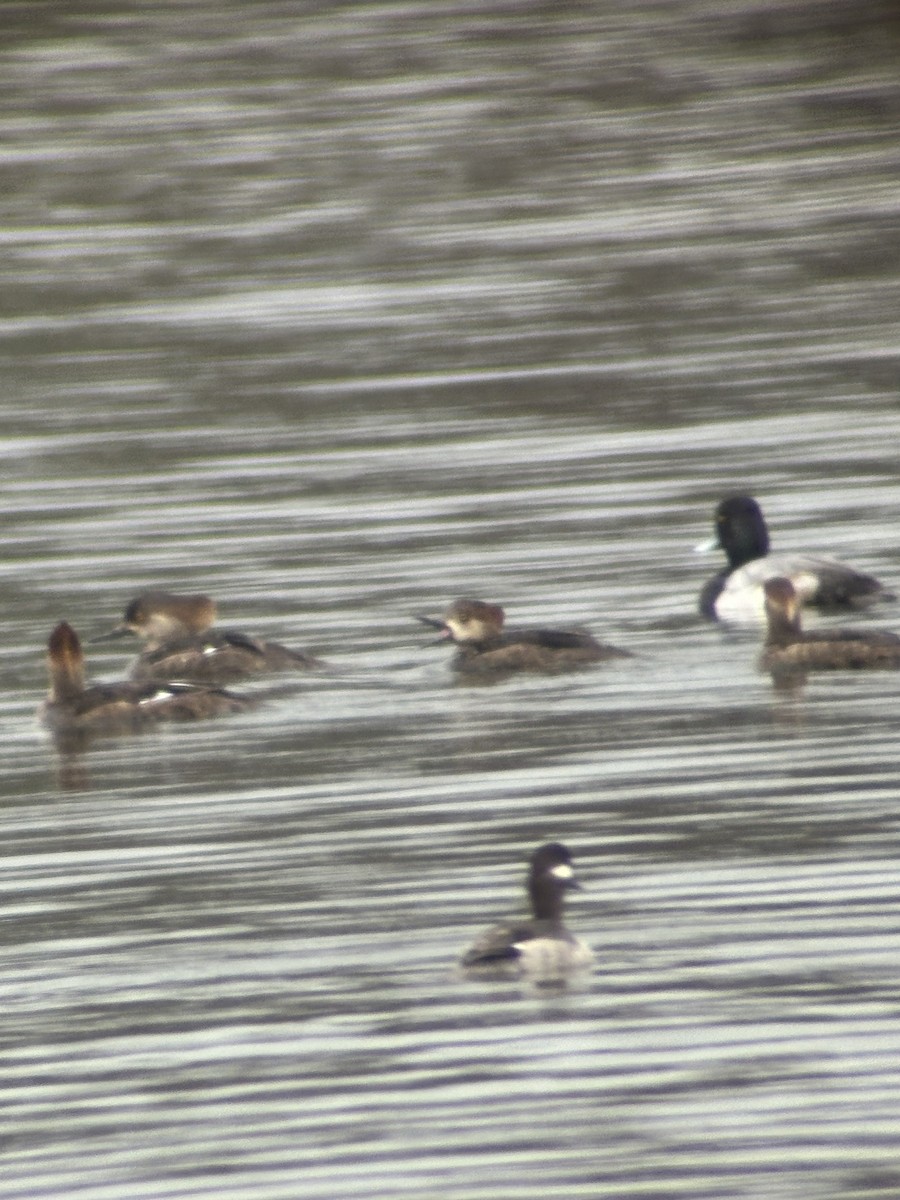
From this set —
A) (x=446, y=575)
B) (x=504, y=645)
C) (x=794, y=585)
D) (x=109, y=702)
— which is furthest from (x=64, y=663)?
(x=794, y=585)

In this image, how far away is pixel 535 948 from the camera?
806cm

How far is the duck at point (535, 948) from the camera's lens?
8062mm

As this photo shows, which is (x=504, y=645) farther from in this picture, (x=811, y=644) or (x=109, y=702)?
(x=109, y=702)

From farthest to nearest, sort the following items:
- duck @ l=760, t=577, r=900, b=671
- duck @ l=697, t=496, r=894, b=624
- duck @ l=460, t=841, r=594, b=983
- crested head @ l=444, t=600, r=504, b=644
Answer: duck @ l=697, t=496, r=894, b=624 → crested head @ l=444, t=600, r=504, b=644 → duck @ l=760, t=577, r=900, b=671 → duck @ l=460, t=841, r=594, b=983

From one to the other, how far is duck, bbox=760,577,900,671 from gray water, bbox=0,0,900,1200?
20 centimetres

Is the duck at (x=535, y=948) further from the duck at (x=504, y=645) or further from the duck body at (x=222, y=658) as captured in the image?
the duck body at (x=222, y=658)

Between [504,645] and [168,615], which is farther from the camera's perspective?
[168,615]

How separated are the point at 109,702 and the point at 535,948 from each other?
16.1ft

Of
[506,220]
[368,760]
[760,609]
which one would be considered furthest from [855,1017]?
[506,220]

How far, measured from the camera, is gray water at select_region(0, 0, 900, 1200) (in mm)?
7254

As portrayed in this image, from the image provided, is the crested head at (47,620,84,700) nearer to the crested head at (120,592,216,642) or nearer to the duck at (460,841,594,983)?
the crested head at (120,592,216,642)

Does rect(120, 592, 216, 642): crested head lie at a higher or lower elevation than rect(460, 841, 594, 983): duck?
higher

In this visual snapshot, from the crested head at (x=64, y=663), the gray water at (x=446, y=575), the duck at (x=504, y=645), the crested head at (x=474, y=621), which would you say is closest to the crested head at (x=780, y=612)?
the gray water at (x=446, y=575)

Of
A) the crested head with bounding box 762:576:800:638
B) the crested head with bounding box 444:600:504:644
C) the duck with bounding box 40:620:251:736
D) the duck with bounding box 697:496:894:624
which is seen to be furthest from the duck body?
the duck with bounding box 697:496:894:624
